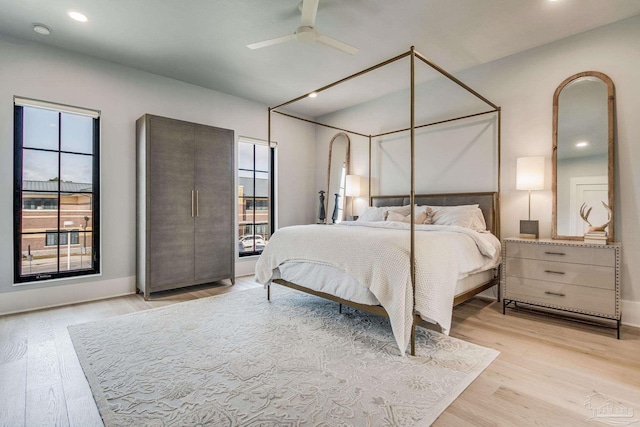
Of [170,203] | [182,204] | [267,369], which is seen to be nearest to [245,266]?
[182,204]

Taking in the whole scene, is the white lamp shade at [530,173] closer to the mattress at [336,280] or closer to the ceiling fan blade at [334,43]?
the mattress at [336,280]

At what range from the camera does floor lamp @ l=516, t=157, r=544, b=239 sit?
3.21m

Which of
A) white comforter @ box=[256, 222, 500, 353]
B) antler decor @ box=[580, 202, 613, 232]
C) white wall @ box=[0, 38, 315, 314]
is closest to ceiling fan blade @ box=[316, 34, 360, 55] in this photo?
white comforter @ box=[256, 222, 500, 353]

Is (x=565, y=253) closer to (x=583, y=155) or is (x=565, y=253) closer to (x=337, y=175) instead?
(x=583, y=155)

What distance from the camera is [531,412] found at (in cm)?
→ 162

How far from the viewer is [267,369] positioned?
2.04 meters

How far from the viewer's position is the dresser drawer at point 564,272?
2.61 m

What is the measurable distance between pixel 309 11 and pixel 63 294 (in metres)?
3.87

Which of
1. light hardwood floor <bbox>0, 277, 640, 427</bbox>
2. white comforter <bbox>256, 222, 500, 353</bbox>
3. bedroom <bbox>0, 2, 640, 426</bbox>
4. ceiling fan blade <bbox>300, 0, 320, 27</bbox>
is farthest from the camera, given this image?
bedroom <bbox>0, 2, 640, 426</bbox>

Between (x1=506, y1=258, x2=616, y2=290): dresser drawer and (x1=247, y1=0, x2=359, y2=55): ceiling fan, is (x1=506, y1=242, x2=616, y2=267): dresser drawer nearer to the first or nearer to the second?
(x1=506, y1=258, x2=616, y2=290): dresser drawer

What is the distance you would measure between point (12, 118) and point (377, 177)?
4.44 m

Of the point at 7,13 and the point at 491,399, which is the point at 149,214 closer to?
the point at 7,13

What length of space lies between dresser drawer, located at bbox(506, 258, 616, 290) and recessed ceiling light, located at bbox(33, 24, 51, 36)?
504cm

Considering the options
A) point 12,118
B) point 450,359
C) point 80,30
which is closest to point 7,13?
point 80,30
